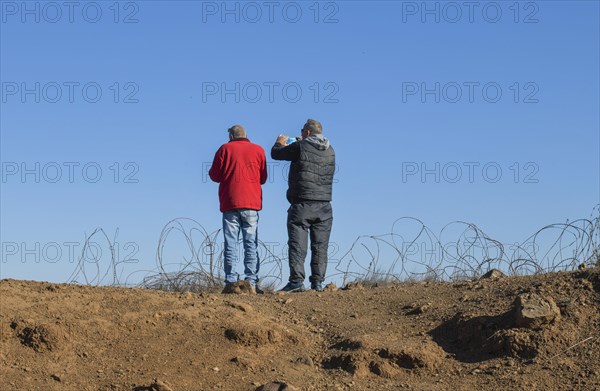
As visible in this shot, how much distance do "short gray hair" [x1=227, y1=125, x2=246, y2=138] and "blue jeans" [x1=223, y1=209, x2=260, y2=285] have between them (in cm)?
93

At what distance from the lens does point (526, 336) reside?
7691mm

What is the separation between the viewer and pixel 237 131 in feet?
36.7

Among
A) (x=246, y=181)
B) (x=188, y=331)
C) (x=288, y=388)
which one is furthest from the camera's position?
(x=246, y=181)

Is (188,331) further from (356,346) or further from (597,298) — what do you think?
(597,298)

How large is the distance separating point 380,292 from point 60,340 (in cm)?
333

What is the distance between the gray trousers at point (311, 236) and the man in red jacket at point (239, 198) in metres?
0.49

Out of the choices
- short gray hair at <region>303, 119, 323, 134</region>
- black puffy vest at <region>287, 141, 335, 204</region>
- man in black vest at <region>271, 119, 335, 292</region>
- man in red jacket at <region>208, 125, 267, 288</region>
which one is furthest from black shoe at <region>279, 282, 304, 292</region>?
short gray hair at <region>303, 119, 323, 134</region>

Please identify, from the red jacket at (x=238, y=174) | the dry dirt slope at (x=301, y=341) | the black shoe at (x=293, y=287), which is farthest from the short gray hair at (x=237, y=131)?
the dry dirt slope at (x=301, y=341)

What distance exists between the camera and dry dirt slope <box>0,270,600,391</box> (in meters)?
7.35

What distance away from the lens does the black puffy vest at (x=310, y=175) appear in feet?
35.1

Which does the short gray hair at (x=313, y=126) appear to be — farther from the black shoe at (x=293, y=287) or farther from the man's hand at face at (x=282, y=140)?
the black shoe at (x=293, y=287)

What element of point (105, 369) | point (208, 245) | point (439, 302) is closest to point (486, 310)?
point (439, 302)

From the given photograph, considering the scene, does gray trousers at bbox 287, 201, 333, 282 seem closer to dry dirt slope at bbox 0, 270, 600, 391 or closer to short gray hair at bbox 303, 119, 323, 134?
short gray hair at bbox 303, 119, 323, 134

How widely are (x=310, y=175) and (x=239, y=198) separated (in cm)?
88
